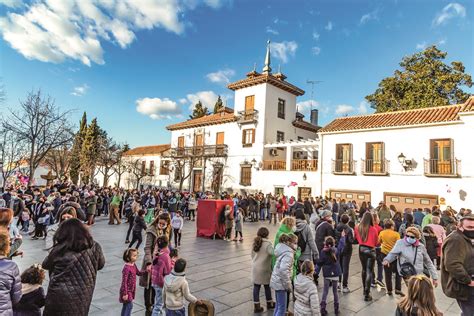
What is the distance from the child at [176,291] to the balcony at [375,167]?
1847 centimetres

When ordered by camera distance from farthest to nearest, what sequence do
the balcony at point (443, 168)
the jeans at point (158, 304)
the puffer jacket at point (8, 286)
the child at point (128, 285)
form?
the balcony at point (443, 168)
the jeans at point (158, 304)
the child at point (128, 285)
the puffer jacket at point (8, 286)

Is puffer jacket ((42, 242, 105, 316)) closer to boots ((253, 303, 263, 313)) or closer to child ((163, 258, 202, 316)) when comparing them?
child ((163, 258, 202, 316))

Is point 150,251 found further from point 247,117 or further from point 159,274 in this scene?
point 247,117

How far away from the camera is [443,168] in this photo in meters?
16.5

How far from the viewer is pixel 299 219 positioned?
579 centimetres

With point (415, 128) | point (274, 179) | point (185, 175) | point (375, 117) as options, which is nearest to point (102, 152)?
point (185, 175)

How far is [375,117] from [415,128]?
3515 mm

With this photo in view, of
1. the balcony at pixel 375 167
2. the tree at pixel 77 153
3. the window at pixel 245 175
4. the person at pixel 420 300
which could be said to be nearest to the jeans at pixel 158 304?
the person at pixel 420 300

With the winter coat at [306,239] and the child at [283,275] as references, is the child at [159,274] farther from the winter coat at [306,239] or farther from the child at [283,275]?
the winter coat at [306,239]

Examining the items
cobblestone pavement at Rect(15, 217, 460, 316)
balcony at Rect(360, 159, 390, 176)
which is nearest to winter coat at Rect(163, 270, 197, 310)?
cobblestone pavement at Rect(15, 217, 460, 316)

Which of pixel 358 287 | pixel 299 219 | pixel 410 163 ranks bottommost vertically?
pixel 358 287

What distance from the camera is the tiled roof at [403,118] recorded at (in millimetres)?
16469

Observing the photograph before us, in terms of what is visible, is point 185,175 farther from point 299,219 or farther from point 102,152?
point 299,219

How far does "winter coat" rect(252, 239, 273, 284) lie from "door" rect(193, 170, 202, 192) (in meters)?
27.1
